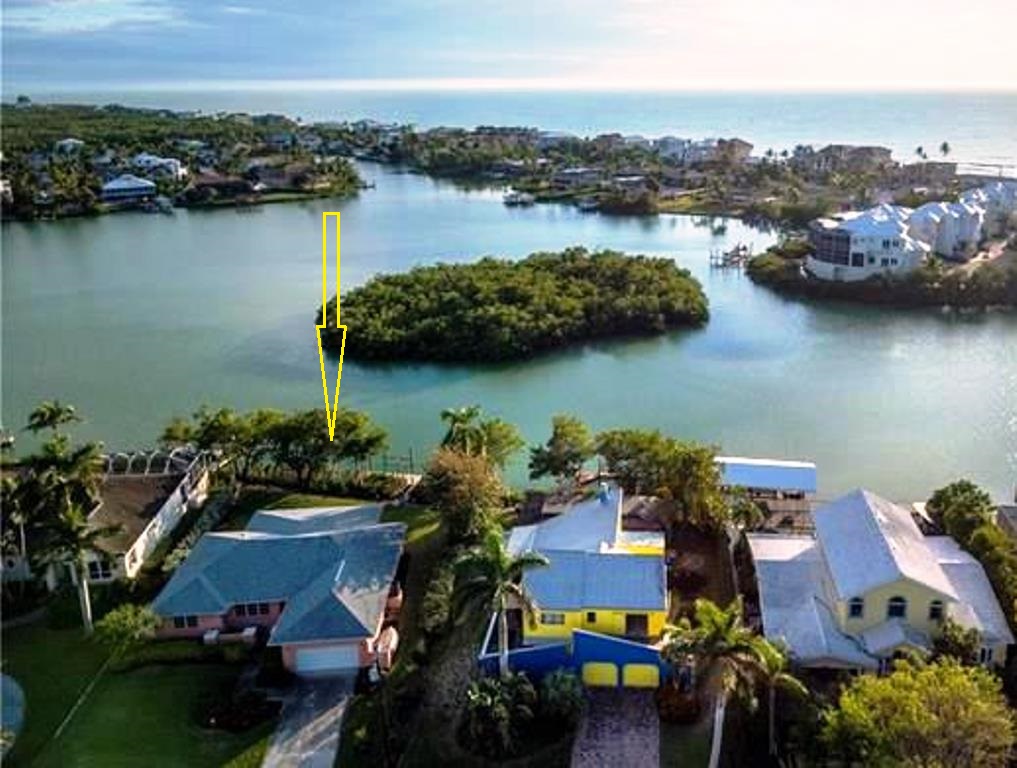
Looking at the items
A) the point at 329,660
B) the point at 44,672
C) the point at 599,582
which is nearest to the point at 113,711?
the point at 44,672

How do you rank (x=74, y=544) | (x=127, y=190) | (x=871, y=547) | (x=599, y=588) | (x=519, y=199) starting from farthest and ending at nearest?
(x=519, y=199) → (x=127, y=190) → (x=74, y=544) → (x=871, y=547) → (x=599, y=588)

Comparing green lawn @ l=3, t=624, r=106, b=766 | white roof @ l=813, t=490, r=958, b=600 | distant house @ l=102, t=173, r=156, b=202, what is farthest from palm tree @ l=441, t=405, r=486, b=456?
distant house @ l=102, t=173, r=156, b=202

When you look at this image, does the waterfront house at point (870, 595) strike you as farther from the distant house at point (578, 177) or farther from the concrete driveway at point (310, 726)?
the distant house at point (578, 177)

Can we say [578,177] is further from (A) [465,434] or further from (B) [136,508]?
(B) [136,508]

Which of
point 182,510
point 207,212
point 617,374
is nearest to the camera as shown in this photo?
point 182,510

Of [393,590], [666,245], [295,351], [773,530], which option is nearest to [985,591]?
[773,530]

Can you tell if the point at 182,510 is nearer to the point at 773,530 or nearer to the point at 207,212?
the point at 773,530

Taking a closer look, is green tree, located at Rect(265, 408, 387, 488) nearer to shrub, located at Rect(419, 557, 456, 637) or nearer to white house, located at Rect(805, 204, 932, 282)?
shrub, located at Rect(419, 557, 456, 637)
